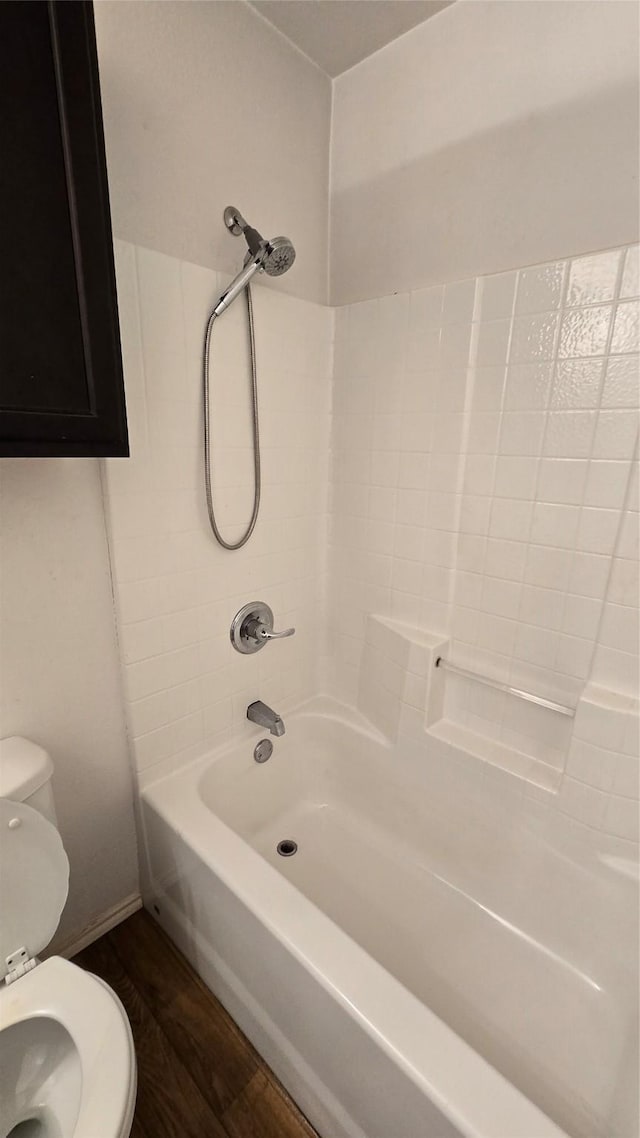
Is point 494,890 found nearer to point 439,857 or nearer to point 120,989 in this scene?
point 439,857

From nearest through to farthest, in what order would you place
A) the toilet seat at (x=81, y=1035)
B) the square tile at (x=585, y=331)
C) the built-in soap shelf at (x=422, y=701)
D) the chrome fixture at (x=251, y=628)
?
the toilet seat at (x=81, y=1035) < the square tile at (x=585, y=331) < the built-in soap shelf at (x=422, y=701) < the chrome fixture at (x=251, y=628)

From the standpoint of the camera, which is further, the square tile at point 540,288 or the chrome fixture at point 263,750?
the chrome fixture at point 263,750

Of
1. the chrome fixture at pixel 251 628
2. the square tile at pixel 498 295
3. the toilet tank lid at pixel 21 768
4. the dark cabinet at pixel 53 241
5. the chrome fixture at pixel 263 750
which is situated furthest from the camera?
the chrome fixture at pixel 263 750

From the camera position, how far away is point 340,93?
140cm

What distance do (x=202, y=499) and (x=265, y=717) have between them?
721mm

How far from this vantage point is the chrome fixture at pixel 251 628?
4.92 ft

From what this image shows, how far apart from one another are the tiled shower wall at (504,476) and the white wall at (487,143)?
3.4 inches

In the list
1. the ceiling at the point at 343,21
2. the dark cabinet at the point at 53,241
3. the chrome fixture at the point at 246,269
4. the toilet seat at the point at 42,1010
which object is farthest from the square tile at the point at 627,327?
the toilet seat at the point at 42,1010

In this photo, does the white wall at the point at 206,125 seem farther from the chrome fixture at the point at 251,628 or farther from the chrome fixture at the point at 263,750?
the chrome fixture at the point at 263,750

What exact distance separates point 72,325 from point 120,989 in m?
1.61

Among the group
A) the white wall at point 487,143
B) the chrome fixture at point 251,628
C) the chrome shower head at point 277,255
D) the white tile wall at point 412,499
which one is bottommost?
the chrome fixture at point 251,628

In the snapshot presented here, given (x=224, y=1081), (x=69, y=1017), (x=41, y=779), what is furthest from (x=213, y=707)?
(x=224, y=1081)

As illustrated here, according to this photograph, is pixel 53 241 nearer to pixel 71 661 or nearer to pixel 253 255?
pixel 253 255

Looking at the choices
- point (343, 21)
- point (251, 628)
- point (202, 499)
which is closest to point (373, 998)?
point (251, 628)
